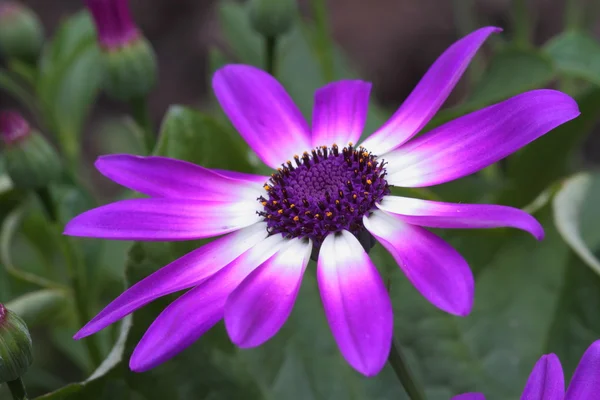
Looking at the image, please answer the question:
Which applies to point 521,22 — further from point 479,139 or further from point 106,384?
point 106,384

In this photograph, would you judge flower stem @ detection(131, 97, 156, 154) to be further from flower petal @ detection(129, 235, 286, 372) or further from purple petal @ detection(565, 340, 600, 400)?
purple petal @ detection(565, 340, 600, 400)

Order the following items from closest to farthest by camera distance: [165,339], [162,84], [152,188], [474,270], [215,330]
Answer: [165,339] → [152,188] → [215,330] → [474,270] → [162,84]

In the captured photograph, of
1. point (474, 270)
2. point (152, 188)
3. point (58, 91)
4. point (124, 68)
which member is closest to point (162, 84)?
point (58, 91)

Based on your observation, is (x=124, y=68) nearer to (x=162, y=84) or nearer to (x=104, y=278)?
(x=104, y=278)

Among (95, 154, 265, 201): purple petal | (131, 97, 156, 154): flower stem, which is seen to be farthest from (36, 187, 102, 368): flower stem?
(95, 154, 265, 201): purple petal

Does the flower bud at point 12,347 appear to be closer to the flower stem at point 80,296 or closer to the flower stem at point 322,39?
the flower stem at point 80,296
